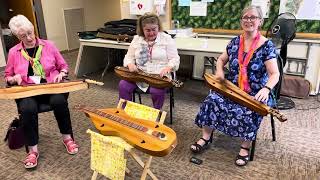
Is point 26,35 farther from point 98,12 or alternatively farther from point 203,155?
point 98,12

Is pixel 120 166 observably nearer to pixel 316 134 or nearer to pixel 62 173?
pixel 62 173

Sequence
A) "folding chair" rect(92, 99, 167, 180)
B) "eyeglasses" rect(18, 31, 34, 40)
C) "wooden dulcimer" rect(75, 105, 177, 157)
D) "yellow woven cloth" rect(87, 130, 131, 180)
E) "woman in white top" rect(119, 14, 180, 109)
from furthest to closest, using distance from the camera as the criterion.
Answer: "woman in white top" rect(119, 14, 180, 109) → "eyeglasses" rect(18, 31, 34, 40) → "folding chair" rect(92, 99, 167, 180) → "yellow woven cloth" rect(87, 130, 131, 180) → "wooden dulcimer" rect(75, 105, 177, 157)

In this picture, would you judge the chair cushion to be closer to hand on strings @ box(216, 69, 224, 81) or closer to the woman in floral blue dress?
the woman in floral blue dress

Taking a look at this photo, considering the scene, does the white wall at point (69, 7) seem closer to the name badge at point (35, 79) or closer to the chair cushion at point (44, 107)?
the name badge at point (35, 79)

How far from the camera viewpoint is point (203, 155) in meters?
2.06

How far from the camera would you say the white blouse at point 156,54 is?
7.77ft

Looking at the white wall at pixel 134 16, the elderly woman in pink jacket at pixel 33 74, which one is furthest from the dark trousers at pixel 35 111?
the white wall at pixel 134 16

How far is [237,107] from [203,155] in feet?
1.54

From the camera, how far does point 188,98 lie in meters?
3.17

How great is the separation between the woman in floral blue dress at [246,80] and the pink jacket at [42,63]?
118 cm

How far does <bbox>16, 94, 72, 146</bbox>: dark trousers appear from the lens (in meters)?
1.85

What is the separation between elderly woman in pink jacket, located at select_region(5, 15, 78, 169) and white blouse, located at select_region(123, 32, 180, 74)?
2.11ft

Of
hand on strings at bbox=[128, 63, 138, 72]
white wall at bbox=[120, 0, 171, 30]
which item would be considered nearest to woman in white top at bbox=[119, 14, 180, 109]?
hand on strings at bbox=[128, 63, 138, 72]

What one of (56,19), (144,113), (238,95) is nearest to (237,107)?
(238,95)
